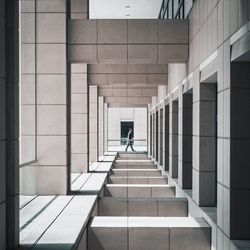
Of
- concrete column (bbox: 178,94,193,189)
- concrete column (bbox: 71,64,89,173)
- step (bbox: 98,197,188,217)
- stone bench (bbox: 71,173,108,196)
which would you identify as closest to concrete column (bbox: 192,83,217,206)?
step (bbox: 98,197,188,217)

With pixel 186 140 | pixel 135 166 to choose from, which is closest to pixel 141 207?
pixel 186 140

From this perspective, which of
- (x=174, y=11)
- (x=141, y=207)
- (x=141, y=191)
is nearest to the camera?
(x=141, y=207)

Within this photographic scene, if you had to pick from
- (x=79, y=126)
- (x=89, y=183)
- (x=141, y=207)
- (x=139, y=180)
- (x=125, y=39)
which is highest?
(x=125, y=39)

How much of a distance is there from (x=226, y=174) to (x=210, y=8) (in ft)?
12.1

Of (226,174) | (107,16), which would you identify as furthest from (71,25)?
(107,16)

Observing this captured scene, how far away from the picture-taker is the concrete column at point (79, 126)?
19.1 meters

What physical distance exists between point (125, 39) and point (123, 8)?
34.8ft

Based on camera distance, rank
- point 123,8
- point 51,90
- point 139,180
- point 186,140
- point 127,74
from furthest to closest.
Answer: point 123,8
point 127,74
point 139,180
point 186,140
point 51,90

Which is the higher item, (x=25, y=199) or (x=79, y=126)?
(x=79, y=126)

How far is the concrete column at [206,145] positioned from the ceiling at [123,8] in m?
11.7

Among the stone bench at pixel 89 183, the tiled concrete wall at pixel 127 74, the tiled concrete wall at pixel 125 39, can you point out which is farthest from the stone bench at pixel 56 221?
the tiled concrete wall at pixel 127 74

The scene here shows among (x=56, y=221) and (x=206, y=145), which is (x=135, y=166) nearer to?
(x=206, y=145)

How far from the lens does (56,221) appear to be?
9.02 m

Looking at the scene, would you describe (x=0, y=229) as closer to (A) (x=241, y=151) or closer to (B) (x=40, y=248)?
(B) (x=40, y=248)
